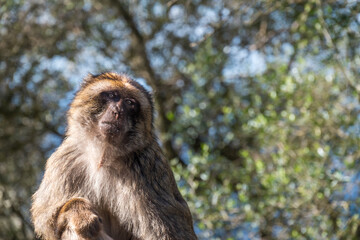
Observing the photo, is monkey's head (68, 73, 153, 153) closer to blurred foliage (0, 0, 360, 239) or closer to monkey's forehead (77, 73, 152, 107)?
monkey's forehead (77, 73, 152, 107)

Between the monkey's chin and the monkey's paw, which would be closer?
the monkey's paw

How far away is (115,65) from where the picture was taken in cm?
805

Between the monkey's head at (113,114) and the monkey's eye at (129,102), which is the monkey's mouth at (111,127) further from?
the monkey's eye at (129,102)

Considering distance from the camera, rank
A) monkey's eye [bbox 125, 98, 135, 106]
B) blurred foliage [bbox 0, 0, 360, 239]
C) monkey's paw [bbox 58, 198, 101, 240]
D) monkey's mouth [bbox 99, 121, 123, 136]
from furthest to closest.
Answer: blurred foliage [bbox 0, 0, 360, 239] < monkey's eye [bbox 125, 98, 135, 106] < monkey's mouth [bbox 99, 121, 123, 136] < monkey's paw [bbox 58, 198, 101, 240]

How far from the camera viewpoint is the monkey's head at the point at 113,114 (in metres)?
3.61

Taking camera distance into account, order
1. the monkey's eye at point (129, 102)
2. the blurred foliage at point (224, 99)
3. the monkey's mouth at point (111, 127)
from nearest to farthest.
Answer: the monkey's mouth at point (111, 127), the monkey's eye at point (129, 102), the blurred foliage at point (224, 99)

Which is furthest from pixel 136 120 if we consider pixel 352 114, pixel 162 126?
pixel 162 126

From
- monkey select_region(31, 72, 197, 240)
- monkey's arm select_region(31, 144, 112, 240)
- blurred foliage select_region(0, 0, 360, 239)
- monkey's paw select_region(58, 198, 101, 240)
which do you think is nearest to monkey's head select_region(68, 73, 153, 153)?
monkey select_region(31, 72, 197, 240)

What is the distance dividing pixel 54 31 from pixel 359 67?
4.79 m

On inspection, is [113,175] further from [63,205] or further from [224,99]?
[224,99]

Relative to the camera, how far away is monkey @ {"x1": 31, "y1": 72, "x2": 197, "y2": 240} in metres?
3.60

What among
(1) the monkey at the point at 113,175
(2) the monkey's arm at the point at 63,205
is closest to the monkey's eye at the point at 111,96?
(1) the monkey at the point at 113,175

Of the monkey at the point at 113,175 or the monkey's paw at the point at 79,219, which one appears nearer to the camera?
the monkey's paw at the point at 79,219

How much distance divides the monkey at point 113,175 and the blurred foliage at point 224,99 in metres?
1.92
